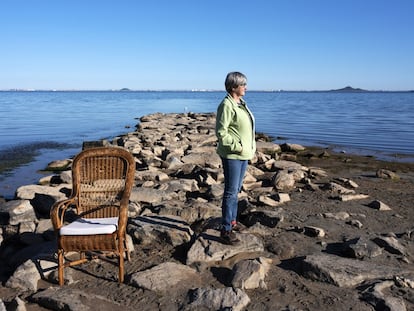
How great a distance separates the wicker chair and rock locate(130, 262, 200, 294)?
245 millimetres

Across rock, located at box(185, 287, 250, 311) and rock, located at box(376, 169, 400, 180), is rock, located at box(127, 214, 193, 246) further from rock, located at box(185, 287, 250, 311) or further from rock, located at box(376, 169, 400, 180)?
rock, located at box(376, 169, 400, 180)

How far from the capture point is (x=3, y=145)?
1811 cm

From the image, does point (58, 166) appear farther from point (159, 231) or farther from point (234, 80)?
point (234, 80)

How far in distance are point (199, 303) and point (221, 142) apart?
5.71ft

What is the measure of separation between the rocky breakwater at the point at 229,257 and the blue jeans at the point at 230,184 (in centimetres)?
37

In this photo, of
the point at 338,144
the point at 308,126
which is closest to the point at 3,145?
the point at 338,144

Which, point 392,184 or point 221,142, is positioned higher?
point 221,142

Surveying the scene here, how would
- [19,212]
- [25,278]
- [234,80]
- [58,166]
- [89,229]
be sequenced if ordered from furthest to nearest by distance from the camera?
[58,166], [19,212], [234,80], [25,278], [89,229]

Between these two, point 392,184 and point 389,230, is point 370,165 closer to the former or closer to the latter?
point 392,184

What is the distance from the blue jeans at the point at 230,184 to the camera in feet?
16.2

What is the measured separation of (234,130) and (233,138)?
13cm

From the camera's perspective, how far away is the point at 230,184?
5.00 m

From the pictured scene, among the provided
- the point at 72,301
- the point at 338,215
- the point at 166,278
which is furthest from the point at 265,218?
the point at 72,301

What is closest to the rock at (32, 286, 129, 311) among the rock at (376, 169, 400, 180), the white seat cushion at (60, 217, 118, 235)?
the white seat cushion at (60, 217, 118, 235)
